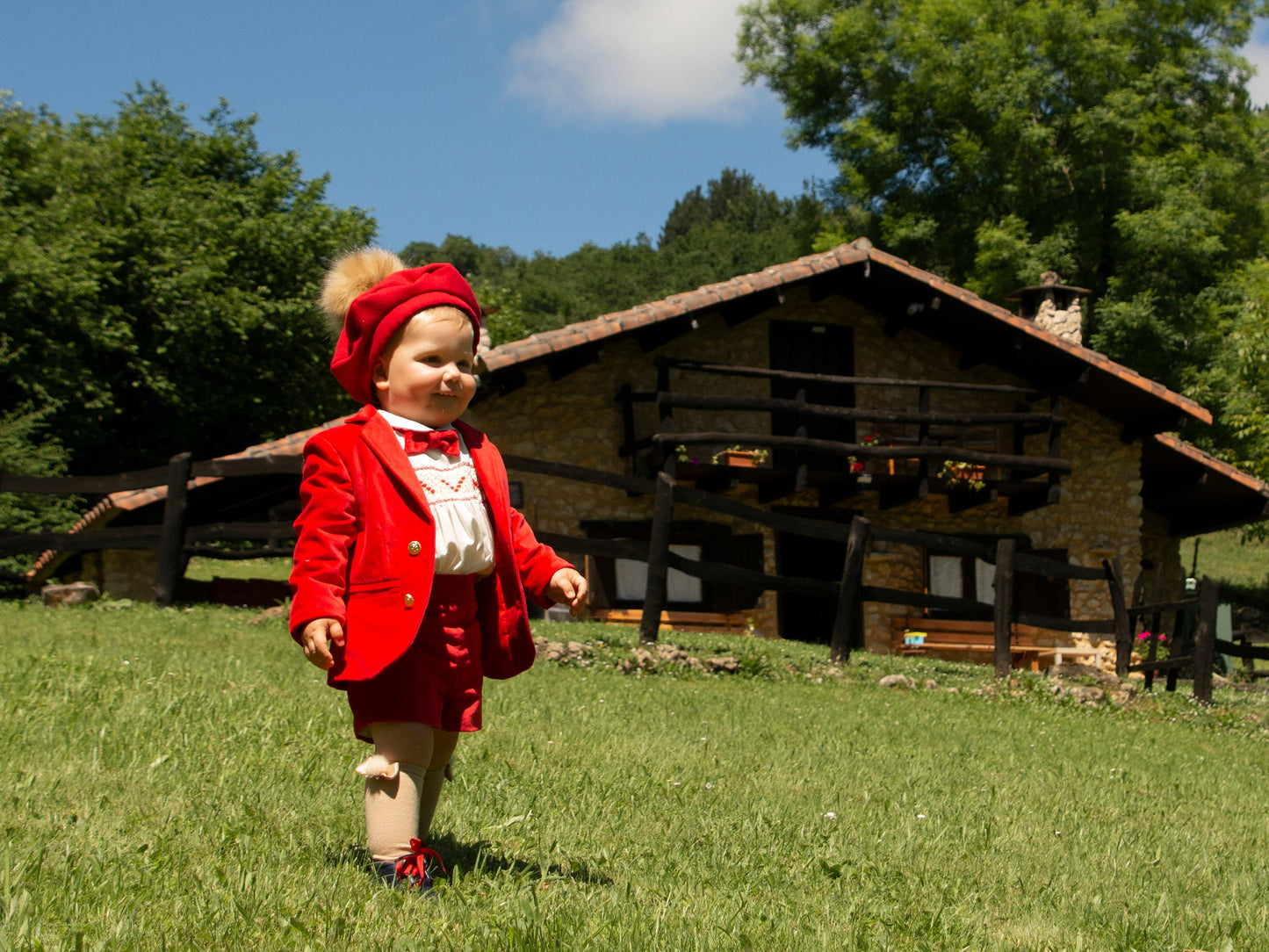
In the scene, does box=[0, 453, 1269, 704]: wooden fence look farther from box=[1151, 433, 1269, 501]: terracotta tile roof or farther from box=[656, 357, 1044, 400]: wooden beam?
box=[1151, 433, 1269, 501]: terracotta tile roof

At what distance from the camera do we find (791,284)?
14.6 metres

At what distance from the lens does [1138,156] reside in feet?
76.6

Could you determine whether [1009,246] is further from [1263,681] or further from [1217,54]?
[1263,681]

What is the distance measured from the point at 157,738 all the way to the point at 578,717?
7.31 feet

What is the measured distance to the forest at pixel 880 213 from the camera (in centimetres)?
2170

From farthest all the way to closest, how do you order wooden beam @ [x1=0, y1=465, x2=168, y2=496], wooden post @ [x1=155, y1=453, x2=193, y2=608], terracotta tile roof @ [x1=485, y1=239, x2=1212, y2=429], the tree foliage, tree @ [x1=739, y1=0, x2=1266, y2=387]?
the tree foliage < tree @ [x1=739, y1=0, x2=1266, y2=387] < terracotta tile roof @ [x1=485, y1=239, x2=1212, y2=429] < wooden beam @ [x1=0, y1=465, x2=168, y2=496] < wooden post @ [x1=155, y1=453, x2=193, y2=608]

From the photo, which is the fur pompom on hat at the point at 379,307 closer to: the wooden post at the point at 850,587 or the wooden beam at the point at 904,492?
the wooden post at the point at 850,587

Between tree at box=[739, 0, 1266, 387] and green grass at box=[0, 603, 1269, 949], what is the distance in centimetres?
1779

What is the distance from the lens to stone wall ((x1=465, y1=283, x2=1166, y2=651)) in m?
13.8

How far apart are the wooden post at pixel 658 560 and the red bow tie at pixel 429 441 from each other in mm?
6236

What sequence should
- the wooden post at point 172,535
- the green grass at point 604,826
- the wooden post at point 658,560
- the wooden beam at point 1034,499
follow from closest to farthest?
the green grass at point 604,826 → the wooden post at point 658,560 → the wooden post at point 172,535 → the wooden beam at point 1034,499

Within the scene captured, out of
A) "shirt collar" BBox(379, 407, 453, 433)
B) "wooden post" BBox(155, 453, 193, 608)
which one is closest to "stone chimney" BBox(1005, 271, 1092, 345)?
"wooden post" BBox(155, 453, 193, 608)

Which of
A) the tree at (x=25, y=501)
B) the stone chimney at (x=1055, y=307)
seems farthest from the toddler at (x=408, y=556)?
the stone chimney at (x=1055, y=307)

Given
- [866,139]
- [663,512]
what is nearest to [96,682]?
[663,512]
